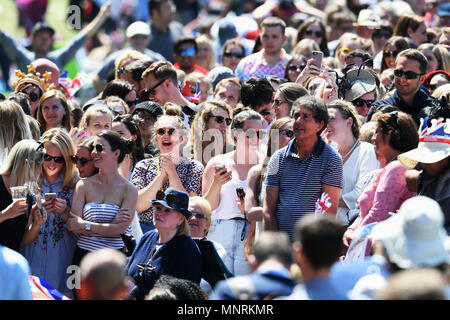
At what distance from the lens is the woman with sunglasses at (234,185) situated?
7.03 m

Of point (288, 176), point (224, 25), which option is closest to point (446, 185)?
point (288, 176)

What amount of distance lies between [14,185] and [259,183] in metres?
1.88

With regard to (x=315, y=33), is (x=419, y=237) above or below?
above

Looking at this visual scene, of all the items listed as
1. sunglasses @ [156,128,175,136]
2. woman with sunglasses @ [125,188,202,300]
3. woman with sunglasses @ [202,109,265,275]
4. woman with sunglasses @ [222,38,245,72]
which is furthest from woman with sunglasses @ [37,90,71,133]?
woman with sunglasses @ [222,38,245,72]

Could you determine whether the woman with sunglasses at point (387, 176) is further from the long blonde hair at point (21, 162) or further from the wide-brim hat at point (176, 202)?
the long blonde hair at point (21, 162)

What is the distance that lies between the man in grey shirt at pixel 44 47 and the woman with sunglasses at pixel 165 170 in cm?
466

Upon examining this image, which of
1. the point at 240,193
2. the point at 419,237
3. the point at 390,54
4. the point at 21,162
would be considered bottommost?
the point at 390,54

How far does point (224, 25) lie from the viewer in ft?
42.9

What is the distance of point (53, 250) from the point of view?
660 centimetres

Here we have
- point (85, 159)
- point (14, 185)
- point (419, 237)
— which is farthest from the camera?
point (85, 159)

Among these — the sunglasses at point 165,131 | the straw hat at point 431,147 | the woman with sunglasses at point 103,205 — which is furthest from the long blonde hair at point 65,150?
the straw hat at point 431,147

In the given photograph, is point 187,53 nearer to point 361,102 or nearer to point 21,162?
point 361,102

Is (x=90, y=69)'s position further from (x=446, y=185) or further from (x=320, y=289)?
(x=320, y=289)

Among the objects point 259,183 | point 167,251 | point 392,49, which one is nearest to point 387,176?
point 259,183
